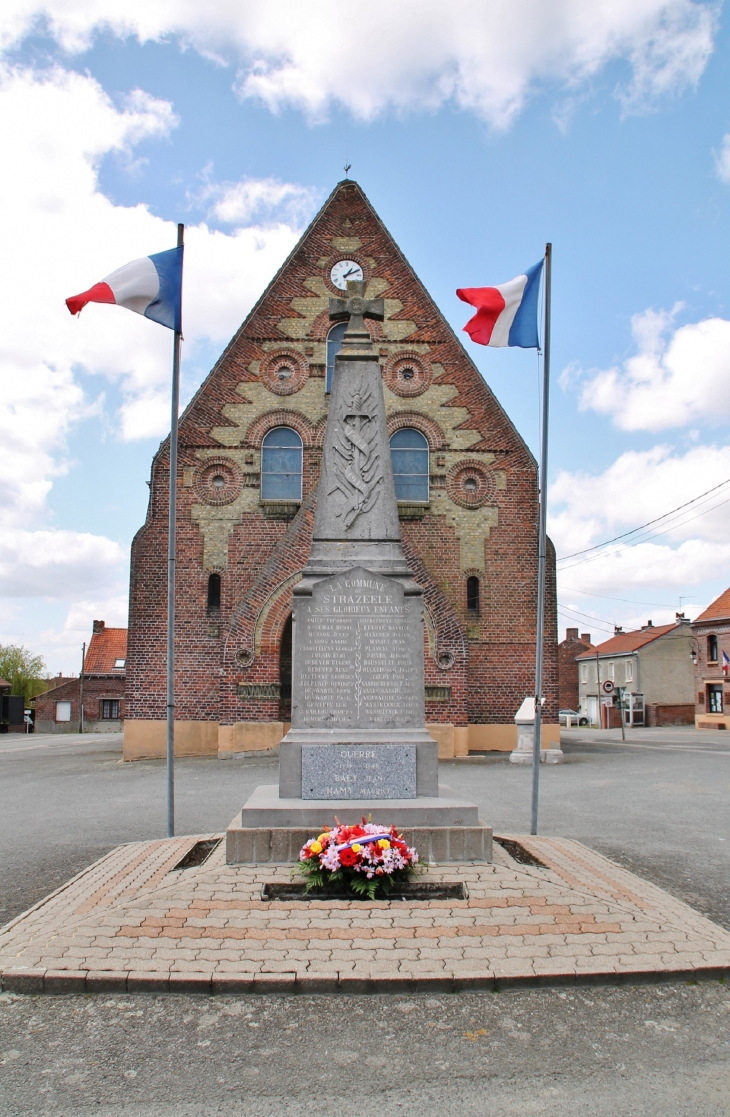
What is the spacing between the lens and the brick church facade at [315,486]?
60.7ft

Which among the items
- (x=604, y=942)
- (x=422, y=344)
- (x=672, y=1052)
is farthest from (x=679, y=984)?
(x=422, y=344)

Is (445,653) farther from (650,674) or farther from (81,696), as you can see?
(650,674)

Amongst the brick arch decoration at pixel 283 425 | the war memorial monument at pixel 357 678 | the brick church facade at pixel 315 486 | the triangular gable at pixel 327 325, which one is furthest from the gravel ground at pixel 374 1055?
the triangular gable at pixel 327 325

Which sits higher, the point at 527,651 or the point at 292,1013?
the point at 527,651

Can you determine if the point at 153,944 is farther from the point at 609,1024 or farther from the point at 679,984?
the point at 679,984

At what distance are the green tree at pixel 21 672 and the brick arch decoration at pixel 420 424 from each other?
52.9m

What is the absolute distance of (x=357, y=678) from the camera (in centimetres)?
730

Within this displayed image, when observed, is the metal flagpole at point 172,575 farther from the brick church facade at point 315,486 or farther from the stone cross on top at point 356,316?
the brick church facade at point 315,486

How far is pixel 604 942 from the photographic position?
4840mm

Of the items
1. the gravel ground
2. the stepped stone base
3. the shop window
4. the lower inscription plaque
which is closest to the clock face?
the lower inscription plaque

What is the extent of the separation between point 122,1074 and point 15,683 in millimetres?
67648

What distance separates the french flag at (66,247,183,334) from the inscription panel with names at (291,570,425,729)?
3585mm

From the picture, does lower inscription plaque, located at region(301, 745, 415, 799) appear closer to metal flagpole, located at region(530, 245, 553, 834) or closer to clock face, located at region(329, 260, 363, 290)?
metal flagpole, located at region(530, 245, 553, 834)

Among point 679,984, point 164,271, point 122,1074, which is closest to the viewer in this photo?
point 122,1074
